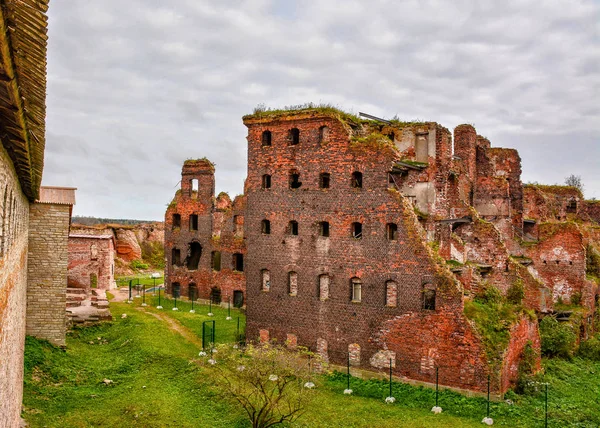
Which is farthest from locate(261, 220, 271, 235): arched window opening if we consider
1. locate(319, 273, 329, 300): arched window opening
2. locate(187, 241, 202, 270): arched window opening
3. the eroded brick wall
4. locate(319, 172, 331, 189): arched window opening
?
locate(187, 241, 202, 270): arched window opening

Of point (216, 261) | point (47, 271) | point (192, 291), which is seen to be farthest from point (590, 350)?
point (47, 271)

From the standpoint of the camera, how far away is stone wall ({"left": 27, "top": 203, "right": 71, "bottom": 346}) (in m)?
22.5

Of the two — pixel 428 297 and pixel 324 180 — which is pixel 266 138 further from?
pixel 428 297

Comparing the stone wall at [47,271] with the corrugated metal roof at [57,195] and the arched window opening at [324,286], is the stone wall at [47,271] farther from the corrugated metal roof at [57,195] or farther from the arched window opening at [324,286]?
the arched window opening at [324,286]

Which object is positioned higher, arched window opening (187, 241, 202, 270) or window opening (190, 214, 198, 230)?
window opening (190, 214, 198, 230)

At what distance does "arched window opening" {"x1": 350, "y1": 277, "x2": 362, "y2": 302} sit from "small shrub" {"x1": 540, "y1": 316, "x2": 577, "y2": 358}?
33.2 ft

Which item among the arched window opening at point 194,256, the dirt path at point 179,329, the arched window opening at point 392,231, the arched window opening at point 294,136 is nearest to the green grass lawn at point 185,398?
the dirt path at point 179,329

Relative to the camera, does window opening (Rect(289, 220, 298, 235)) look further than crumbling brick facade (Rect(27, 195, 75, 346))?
Yes

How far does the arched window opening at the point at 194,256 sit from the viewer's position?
1601 inches

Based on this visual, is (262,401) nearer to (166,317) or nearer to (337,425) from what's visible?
(337,425)

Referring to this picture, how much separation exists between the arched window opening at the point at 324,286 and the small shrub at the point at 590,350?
46.2ft

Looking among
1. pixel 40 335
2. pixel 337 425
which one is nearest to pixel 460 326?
pixel 337 425

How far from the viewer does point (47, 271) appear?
22734 millimetres

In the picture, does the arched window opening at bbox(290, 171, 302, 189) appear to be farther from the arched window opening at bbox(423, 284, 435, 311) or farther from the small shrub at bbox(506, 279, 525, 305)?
the small shrub at bbox(506, 279, 525, 305)
